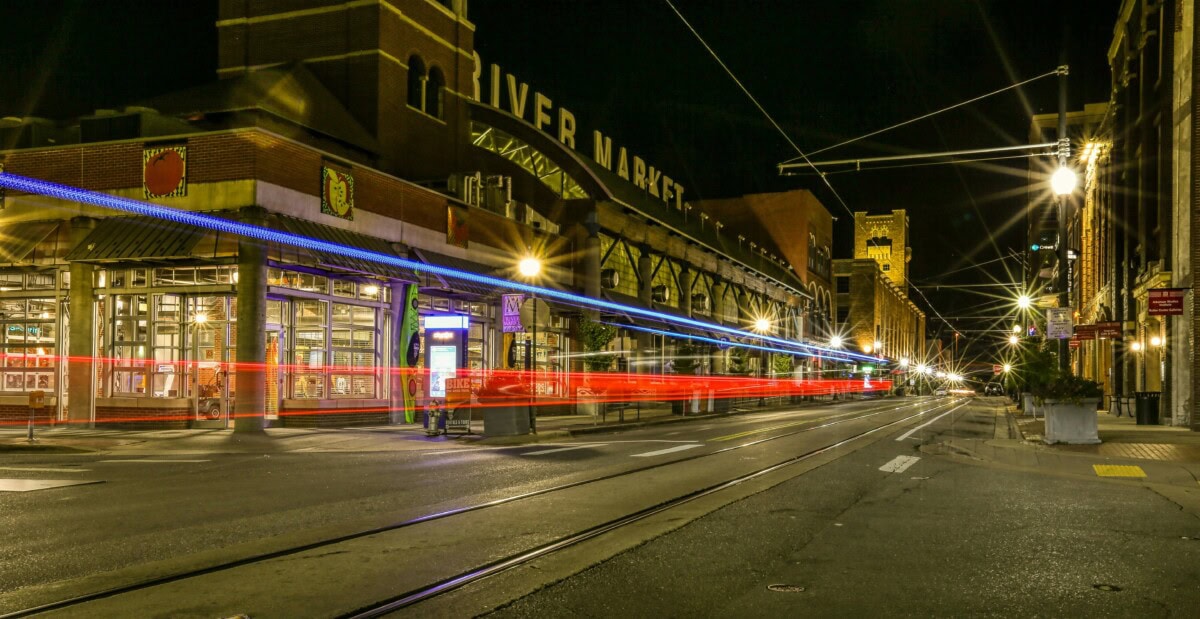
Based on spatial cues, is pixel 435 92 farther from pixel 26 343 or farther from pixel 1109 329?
pixel 1109 329

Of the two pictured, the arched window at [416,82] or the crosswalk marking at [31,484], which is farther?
the arched window at [416,82]

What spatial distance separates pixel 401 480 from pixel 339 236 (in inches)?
537

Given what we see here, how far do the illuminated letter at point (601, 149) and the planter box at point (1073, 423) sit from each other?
33.4 meters

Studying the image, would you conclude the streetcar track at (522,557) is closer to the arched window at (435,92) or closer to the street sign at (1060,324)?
the street sign at (1060,324)

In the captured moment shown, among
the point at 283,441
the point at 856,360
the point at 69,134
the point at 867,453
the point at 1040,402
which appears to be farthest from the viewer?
the point at 856,360

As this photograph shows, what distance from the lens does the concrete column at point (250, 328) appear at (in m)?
23.6

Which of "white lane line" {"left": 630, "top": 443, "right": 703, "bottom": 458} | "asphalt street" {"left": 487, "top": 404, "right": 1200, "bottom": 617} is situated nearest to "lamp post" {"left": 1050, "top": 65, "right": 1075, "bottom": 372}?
"white lane line" {"left": 630, "top": 443, "right": 703, "bottom": 458}

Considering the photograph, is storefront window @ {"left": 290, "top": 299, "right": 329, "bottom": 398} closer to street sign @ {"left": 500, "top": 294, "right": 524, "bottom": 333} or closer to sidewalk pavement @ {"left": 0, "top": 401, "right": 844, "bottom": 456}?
sidewalk pavement @ {"left": 0, "top": 401, "right": 844, "bottom": 456}

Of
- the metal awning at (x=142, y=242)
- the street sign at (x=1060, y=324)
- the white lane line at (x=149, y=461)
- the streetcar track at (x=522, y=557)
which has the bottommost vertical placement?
the white lane line at (x=149, y=461)

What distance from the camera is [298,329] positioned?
87.9ft

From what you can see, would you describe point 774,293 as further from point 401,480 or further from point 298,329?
point 401,480

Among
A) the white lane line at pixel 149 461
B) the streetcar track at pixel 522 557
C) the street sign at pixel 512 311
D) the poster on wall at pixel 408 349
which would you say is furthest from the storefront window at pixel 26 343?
the streetcar track at pixel 522 557

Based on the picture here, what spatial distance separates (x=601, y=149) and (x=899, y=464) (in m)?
36.8

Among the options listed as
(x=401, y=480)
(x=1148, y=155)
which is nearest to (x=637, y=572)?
(x=401, y=480)
